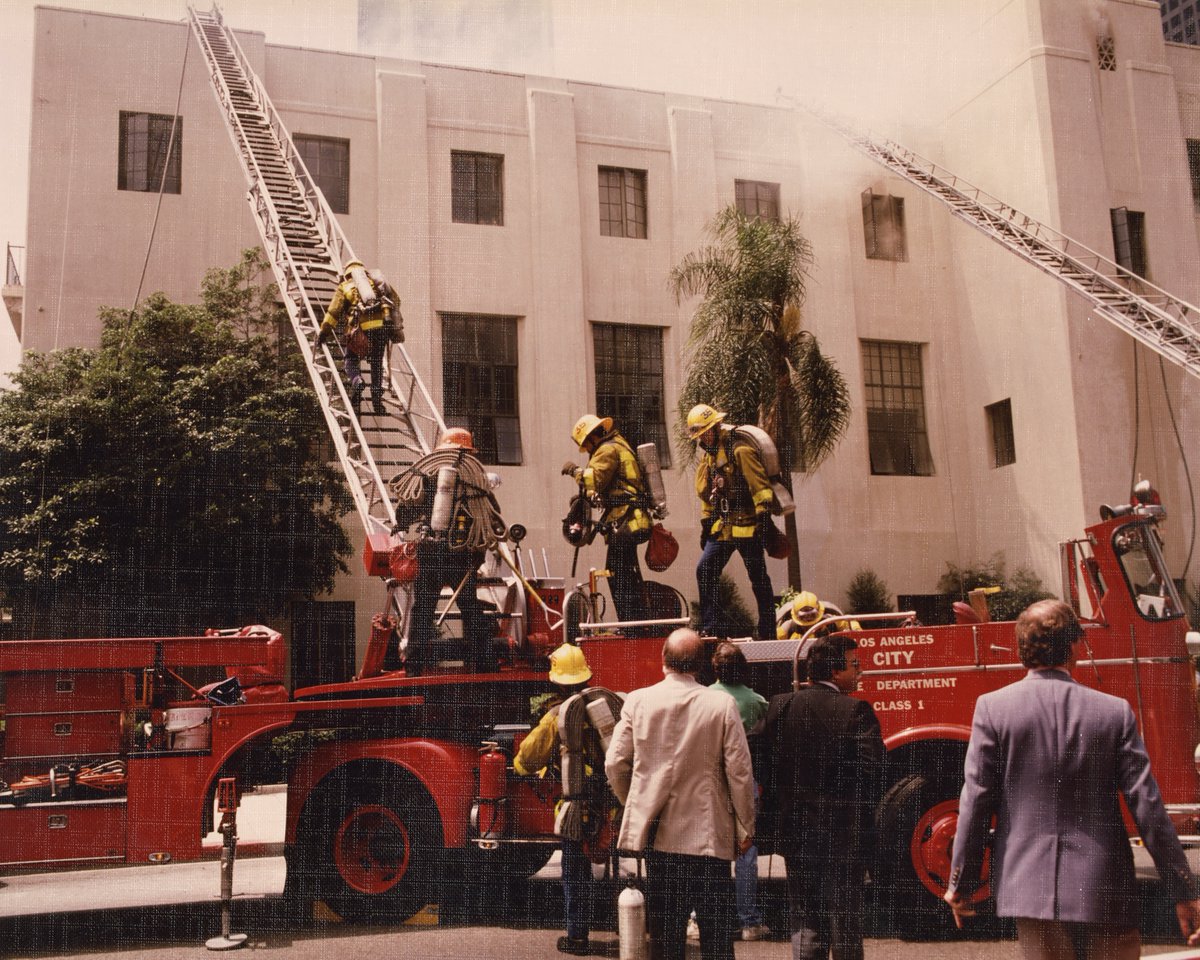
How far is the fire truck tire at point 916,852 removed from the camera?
7211 mm

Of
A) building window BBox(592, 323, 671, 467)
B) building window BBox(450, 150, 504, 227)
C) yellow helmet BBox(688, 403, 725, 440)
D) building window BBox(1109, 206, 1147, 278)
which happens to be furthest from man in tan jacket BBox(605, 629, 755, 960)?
building window BBox(1109, 206, 1147, 278)

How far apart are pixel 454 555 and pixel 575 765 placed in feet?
8.31

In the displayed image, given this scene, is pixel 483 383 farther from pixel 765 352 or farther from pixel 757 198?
pixel 757 198

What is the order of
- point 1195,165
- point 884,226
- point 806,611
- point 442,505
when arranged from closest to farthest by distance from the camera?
point 806,611, point 442,505, point 1195,165, point 884,226

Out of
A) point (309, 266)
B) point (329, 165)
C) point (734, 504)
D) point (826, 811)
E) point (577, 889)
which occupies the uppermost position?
point (329, 165)

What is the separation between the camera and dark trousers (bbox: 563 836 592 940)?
23.2 ft

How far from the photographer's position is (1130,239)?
23.7m

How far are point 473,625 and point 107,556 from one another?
1065cm

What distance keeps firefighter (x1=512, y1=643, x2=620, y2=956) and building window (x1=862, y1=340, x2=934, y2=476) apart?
17.8 metres

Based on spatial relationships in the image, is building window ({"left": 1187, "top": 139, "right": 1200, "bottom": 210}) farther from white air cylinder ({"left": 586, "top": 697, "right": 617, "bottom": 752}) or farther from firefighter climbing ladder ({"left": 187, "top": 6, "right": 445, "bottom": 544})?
white air cylinder ({"left": 586, "top": 697, "right": 617, "bottom": 752})

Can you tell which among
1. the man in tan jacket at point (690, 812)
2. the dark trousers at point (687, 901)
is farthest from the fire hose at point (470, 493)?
the dark trousers at point (687, 901)

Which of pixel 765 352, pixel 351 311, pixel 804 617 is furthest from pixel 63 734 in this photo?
pixel 765 352

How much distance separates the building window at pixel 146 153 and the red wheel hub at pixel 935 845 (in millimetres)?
18398

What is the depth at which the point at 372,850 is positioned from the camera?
820 centimetres
